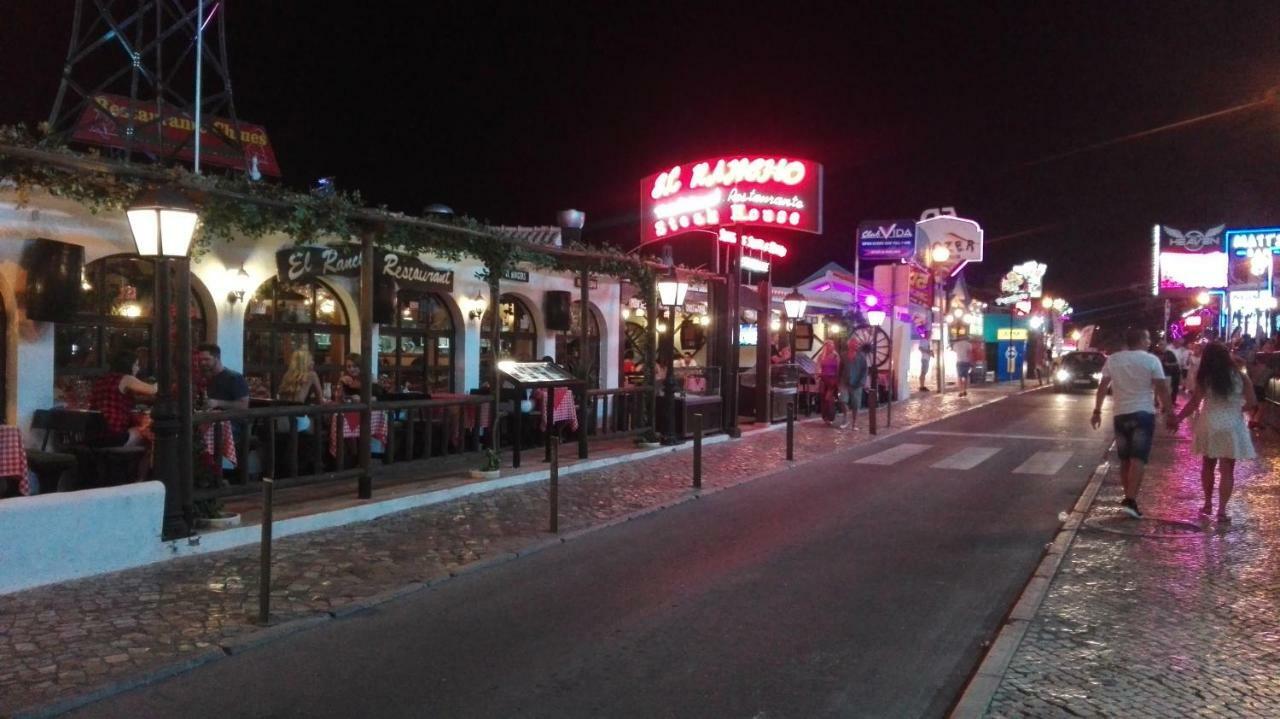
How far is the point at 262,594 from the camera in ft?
19.3

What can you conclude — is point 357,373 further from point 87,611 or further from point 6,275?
point 87,611

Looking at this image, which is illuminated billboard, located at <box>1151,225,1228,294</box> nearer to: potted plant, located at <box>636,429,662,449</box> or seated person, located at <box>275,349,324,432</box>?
potted plant, located at <box>636,429,662,449</box>

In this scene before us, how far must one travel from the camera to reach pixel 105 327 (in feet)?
34.6

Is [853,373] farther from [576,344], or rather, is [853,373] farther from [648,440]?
[648,440]

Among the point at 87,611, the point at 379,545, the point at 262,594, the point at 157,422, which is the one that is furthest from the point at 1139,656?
the point at 157,422

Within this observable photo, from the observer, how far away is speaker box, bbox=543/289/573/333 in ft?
55.8

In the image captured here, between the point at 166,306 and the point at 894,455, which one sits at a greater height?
the point at 166,306

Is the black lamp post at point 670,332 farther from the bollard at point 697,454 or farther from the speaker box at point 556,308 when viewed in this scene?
the bollard at point 697,454

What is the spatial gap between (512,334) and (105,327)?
288 inches

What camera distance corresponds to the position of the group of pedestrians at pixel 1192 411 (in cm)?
862

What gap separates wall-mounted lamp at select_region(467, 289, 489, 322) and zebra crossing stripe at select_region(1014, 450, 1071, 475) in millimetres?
8673

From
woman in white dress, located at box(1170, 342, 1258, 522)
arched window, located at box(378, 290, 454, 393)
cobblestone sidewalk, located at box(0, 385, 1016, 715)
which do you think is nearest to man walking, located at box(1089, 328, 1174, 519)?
woman in white dress, located at box(1170, 342, 1258, 522)

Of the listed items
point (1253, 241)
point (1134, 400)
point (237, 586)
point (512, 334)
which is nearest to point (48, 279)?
point (237, 586)

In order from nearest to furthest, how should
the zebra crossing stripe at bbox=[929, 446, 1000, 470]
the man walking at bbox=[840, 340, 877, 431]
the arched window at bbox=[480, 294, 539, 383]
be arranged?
1. the zebra crossing stripe at bbox=[929, 446, 1000, 470]
2. the arched window at bbox=[480, 294, 539, 383]
3. the man walking at bbox=[840, 340, 877, 431]
